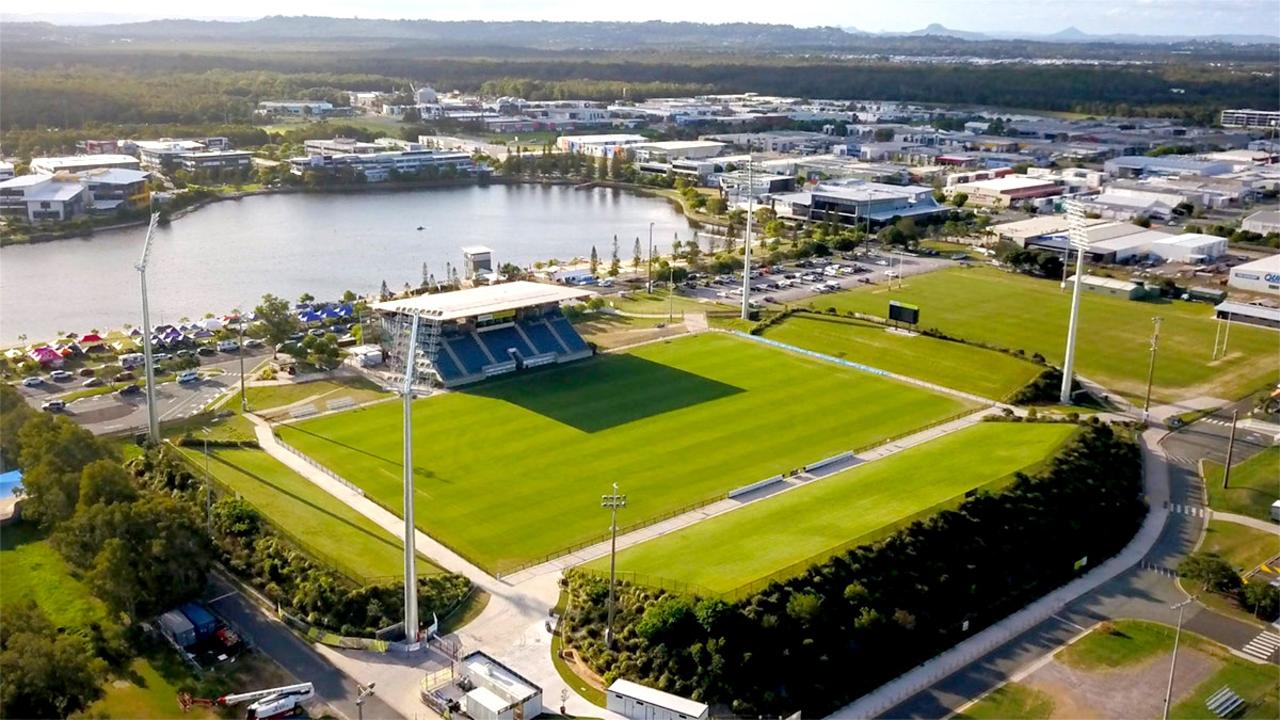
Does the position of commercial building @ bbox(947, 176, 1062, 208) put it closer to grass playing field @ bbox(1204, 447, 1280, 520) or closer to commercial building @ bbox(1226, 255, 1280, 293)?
commercial building @ bbox(1226, 255, 1280, 293)

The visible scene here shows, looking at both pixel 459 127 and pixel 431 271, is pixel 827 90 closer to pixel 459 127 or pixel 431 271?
pixel 459 127

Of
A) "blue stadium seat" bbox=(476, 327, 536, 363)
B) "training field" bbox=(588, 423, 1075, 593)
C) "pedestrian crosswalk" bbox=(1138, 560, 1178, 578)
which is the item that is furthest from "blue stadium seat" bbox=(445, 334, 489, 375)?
"pedestrian crosswalk" bbox=(1138, 560, 1178, 578)

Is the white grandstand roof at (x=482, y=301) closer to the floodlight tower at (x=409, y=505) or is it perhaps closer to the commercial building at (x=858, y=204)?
the floodlight tower at (x=409, y=505)

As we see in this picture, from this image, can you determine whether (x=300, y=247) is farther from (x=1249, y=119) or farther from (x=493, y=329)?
(x=1249, y=119)

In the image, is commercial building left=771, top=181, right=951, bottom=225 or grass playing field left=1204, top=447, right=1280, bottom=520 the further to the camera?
commercial building left=771, top=181, right=951, bottom=225

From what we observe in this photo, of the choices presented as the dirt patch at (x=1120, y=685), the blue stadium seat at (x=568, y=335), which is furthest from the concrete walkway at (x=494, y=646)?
the blue stadium seat at (x=568, y=335)
